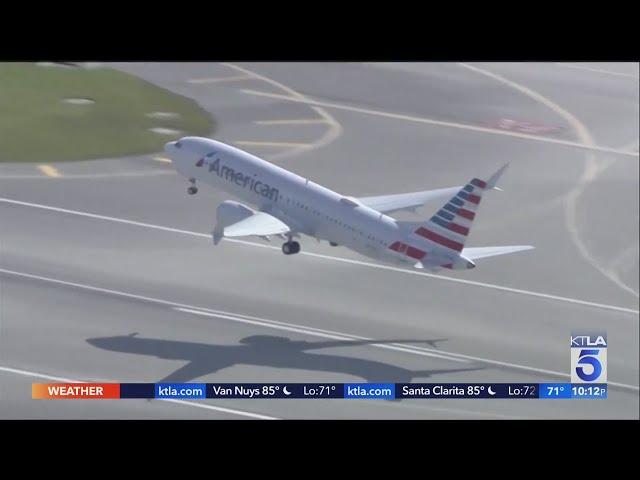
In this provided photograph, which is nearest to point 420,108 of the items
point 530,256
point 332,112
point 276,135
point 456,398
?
point 332,112

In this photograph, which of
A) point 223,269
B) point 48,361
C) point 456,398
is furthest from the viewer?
point 223,269

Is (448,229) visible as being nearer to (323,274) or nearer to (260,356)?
(323,274)

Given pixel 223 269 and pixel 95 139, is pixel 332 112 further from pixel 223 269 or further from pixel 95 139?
pixel 223 269

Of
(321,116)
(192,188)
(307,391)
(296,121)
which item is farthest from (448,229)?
(321,116)

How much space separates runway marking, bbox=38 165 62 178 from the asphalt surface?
0.67 feet

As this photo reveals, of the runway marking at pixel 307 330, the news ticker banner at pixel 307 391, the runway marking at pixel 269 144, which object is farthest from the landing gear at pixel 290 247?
the runway marking at pixel 269 144

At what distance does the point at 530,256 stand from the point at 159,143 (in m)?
17.2

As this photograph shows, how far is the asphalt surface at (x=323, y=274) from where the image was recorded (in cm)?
4100

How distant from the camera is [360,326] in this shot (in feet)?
149

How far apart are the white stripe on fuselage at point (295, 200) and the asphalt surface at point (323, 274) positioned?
8.92ft

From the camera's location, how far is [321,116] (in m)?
67.2

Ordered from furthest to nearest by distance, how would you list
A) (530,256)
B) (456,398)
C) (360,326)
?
(530,256), (360,326), (456,398)

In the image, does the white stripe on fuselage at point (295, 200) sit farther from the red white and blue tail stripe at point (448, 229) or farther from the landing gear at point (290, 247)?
the landing gear at point (290, 247)

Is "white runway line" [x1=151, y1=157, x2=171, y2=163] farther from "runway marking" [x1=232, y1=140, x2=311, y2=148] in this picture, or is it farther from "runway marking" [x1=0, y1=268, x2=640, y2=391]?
"runway marking" [x1=0, y1=268, x2=640, y2=391]
